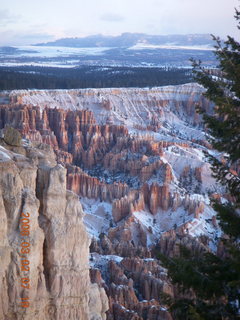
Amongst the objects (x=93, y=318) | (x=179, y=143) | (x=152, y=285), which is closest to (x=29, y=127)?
(x=179, y=143)

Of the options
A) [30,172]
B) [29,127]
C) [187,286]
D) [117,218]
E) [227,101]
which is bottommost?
[117,218]

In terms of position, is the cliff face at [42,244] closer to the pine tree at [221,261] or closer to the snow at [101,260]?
the pine tree at [221,261]

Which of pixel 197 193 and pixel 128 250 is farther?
pixel 197 193

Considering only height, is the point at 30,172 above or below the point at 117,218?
above

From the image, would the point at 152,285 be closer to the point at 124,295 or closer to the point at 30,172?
the point at 124,295

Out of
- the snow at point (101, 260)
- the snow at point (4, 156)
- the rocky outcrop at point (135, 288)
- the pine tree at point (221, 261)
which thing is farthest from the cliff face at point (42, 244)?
the snow at point (101, 260)

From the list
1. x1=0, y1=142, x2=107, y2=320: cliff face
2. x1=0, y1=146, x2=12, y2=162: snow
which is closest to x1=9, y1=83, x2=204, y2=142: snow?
x1=0, y1=142, x2=107, y2=320: cliff face

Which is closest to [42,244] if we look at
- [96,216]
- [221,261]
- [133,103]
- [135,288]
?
[221,261]
